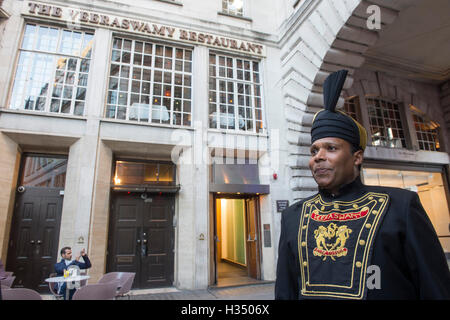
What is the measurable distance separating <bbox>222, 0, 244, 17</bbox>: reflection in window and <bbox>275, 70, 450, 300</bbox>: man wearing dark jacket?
39.1 ft

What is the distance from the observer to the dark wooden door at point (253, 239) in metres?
10.3

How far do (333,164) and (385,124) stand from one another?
13803 millimetres

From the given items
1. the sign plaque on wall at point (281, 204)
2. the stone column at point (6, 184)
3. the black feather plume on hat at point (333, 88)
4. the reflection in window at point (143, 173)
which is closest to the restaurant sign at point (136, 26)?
the stone column at point (6, 184)

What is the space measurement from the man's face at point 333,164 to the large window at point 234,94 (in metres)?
8.88

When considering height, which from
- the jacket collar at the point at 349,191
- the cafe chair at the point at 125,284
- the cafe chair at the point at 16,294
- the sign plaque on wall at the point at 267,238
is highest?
the jacket collar at the point at 349,191

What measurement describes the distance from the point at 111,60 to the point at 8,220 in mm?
6076

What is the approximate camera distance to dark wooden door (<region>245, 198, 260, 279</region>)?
10.3 m

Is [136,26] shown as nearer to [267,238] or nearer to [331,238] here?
[267,238]

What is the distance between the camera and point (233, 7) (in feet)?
39.7

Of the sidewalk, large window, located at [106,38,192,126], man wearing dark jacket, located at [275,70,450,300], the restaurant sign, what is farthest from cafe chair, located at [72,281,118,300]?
the restaurant sign

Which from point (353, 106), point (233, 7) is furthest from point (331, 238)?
point (353, 106)

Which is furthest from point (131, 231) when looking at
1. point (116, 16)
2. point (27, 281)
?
point (116, 16)

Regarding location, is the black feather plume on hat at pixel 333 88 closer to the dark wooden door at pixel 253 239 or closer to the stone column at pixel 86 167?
the stone column at pixel 86 167

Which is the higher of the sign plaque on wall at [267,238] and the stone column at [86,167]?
the stone column at [86,167]
